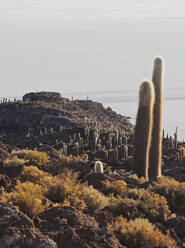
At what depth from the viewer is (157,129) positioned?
1952cm

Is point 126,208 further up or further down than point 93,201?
further down

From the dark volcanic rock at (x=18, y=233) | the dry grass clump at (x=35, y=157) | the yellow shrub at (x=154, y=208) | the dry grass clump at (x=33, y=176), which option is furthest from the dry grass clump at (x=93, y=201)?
the dry grass clump at (x=35, y=157)

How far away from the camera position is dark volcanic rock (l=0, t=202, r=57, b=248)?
6188mm

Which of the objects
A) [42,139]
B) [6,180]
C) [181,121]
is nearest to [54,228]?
[6,180]

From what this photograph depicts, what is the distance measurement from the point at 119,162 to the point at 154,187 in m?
16.0

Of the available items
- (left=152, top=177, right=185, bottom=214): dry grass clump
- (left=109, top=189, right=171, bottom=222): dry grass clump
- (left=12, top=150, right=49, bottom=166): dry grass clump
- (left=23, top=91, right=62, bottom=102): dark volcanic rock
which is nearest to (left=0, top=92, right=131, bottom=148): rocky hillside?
(left=23, top=91, right=62, bottom=102): dark volcanic rock

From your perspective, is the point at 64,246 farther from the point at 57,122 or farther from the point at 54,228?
the point at 57,122

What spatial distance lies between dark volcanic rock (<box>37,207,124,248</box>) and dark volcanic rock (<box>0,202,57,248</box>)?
391 mm

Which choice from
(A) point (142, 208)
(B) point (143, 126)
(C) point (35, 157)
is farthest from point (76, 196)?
(B) point (143, 126)

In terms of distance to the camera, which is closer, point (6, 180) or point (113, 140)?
point (6, 180)

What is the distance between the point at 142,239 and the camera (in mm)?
7645

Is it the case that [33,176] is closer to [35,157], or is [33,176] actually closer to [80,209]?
[80,209]

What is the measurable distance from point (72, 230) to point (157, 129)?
1299cm

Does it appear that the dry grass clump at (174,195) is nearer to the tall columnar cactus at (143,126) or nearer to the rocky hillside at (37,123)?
the tall columnar cactus at (143,126)
